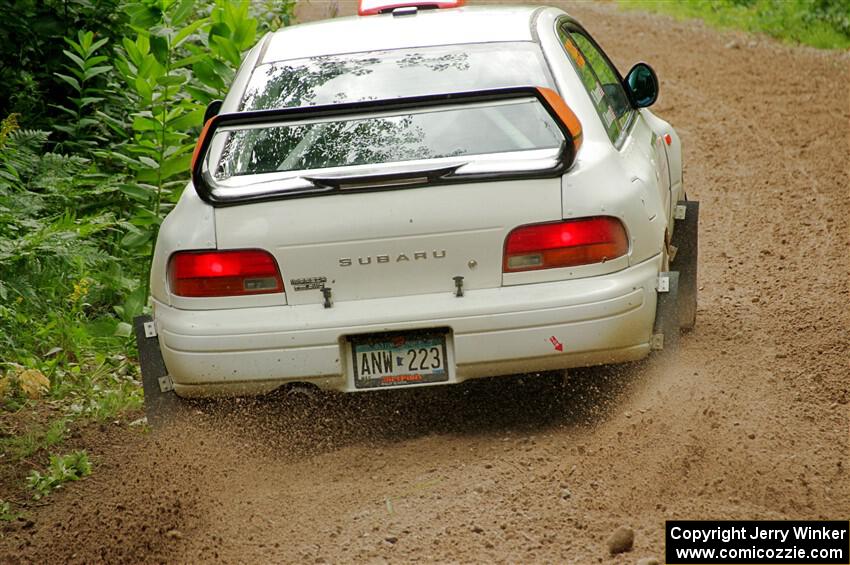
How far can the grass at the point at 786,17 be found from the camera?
1659cm

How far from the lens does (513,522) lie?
13.7 feet

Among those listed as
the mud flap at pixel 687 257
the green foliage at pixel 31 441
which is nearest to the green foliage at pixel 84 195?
the green foliage at pixel 31 441

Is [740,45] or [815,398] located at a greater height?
[815,398]

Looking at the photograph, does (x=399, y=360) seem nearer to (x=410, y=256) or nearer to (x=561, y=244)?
(x=410, y=256)

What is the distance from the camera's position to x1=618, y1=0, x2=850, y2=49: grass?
653 inches

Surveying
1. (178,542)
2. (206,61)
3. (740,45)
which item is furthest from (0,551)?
(740,45)

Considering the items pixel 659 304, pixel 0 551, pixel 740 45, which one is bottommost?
pixel 740 45

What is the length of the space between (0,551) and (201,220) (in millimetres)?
1420

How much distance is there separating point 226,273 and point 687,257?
2.62 metres

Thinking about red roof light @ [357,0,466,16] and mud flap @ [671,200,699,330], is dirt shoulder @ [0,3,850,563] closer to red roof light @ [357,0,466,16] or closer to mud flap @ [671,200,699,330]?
mud flap @ [671,200,699,330]

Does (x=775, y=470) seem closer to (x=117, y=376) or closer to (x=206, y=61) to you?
(x=117, y=376)

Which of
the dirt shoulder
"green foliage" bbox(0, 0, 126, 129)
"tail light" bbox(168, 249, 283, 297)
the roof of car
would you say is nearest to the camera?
the dirt shoulder

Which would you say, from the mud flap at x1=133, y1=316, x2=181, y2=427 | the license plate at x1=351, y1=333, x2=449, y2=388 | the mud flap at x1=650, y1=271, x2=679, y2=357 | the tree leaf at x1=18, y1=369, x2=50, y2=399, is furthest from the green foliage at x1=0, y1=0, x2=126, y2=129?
the mud flap at x1=650, y1=271, x2=679, y2=357

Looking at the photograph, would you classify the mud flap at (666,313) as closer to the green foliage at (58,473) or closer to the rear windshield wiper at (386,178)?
the rear windshield wiper at (386,178)
